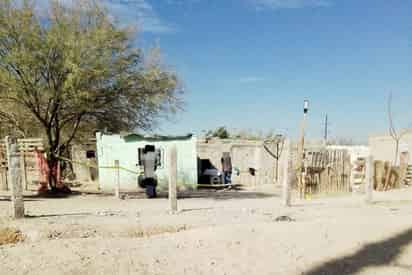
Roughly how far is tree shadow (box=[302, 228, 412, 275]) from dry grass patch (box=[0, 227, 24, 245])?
184 inches

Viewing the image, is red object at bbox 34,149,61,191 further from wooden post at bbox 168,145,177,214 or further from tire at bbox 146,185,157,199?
wooden post at bbox 168,145,177,214

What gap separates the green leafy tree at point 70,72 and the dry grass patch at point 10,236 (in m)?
5.75

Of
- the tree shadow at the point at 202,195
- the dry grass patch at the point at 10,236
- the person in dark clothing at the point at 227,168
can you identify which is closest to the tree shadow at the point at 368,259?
the dry grass patch at the point at 10,236

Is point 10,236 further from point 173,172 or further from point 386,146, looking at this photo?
point 386,146

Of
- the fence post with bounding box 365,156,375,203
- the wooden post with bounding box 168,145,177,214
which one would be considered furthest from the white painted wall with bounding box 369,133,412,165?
the wooden post with bounding box 168,145,177,214

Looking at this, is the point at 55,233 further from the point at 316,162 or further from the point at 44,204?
the point at 316,162

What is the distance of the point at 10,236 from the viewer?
6012mm

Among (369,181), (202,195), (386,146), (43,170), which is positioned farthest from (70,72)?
(386,146)

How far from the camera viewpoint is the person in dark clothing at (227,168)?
18.8 metres

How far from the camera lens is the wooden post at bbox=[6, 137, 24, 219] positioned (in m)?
7.33

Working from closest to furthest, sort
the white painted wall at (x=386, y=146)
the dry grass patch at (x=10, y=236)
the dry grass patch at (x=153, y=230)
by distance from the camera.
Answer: the dry grass patch at (x=10, y=236) < the dry grass patch at (x=153, y=230) < the white painted wall at (x=386, y=146)

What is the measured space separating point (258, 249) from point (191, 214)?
11.1ft

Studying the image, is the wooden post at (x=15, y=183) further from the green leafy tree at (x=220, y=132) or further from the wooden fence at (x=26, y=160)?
the green leafy tree at (x=220, y=132)

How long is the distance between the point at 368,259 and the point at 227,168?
14.3 meters
